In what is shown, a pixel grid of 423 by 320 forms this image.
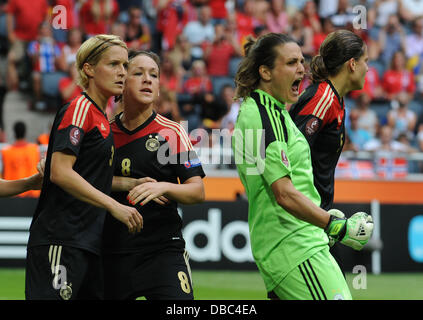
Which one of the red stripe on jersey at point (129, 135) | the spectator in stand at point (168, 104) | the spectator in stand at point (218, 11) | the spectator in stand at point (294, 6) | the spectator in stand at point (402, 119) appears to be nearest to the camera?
the red stripe on jersey at point (129, 135)

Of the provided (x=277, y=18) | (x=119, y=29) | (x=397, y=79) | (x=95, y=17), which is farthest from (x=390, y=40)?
(x=95, y=17)

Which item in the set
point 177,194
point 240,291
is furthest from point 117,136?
point 240,291

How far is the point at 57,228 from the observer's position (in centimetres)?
495

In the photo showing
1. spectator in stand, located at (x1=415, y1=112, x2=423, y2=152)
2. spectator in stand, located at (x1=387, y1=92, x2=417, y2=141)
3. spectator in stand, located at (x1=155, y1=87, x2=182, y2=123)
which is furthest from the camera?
spectator in stand, located at (x1=387, y1=92, x2=417, y2=141)

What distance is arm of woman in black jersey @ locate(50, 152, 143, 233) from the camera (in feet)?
15.6

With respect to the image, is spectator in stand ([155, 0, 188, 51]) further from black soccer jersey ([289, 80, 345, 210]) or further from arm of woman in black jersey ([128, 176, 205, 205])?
arm of woman in black jersey ([128, 176, 205, 205])

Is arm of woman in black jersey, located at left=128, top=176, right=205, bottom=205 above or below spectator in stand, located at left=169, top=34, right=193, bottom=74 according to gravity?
below

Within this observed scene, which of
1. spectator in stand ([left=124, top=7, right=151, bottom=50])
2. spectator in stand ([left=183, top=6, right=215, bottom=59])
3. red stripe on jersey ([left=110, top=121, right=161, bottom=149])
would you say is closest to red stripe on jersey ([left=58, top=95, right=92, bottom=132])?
red stripe on jersey ([left=110, top=121, right=161, bottom=149])

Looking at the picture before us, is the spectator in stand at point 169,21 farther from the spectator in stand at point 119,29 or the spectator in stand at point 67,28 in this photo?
the spectator in stand at point 67,28

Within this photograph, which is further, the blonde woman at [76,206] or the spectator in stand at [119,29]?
the spectator in stand at [119,29]

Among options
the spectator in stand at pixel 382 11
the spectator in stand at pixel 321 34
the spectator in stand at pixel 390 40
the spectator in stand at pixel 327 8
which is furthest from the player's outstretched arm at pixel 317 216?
the spectator in stand at pixel 382 11

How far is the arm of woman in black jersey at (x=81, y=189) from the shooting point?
15.6 ft

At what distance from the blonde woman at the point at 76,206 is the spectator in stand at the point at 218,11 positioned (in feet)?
44.4

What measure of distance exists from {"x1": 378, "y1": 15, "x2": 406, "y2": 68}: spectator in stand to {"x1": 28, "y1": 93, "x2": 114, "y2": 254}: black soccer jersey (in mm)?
15051
